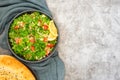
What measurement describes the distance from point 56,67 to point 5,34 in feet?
1.06

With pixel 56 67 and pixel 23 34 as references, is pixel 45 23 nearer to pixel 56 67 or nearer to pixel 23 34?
pixel 23 34

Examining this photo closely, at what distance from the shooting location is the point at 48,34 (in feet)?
4.49

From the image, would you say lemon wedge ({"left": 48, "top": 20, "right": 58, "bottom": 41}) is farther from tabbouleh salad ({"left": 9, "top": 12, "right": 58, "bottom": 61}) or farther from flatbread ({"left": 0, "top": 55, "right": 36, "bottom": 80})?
flatbread ({"left": 0, "top": 55, "right": 36, "bottom": 80})

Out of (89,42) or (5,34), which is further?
(89,42)

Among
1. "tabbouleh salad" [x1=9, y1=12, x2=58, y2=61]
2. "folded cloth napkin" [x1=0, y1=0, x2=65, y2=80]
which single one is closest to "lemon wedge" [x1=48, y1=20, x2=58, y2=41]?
"tabbouleh salad" [x1=9, y1=12, x2=58, y2=61]

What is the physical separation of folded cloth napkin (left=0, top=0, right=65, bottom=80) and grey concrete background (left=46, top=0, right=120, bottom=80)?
0.09 meters

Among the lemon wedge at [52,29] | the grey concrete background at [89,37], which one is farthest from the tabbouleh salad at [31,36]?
the grey concrete background at [89,37]

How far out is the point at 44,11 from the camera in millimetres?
1463

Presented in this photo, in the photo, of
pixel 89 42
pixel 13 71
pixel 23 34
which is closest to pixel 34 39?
pixel 23 34

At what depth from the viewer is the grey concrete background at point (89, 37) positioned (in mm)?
1564

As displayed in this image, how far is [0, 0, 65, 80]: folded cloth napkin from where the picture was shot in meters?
1.40

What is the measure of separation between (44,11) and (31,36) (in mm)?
179

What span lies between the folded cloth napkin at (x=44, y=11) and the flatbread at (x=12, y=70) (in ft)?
0.26

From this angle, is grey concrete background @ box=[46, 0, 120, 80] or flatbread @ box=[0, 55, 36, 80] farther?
grey concrete background @ box=[46, 0, 120, 80]
